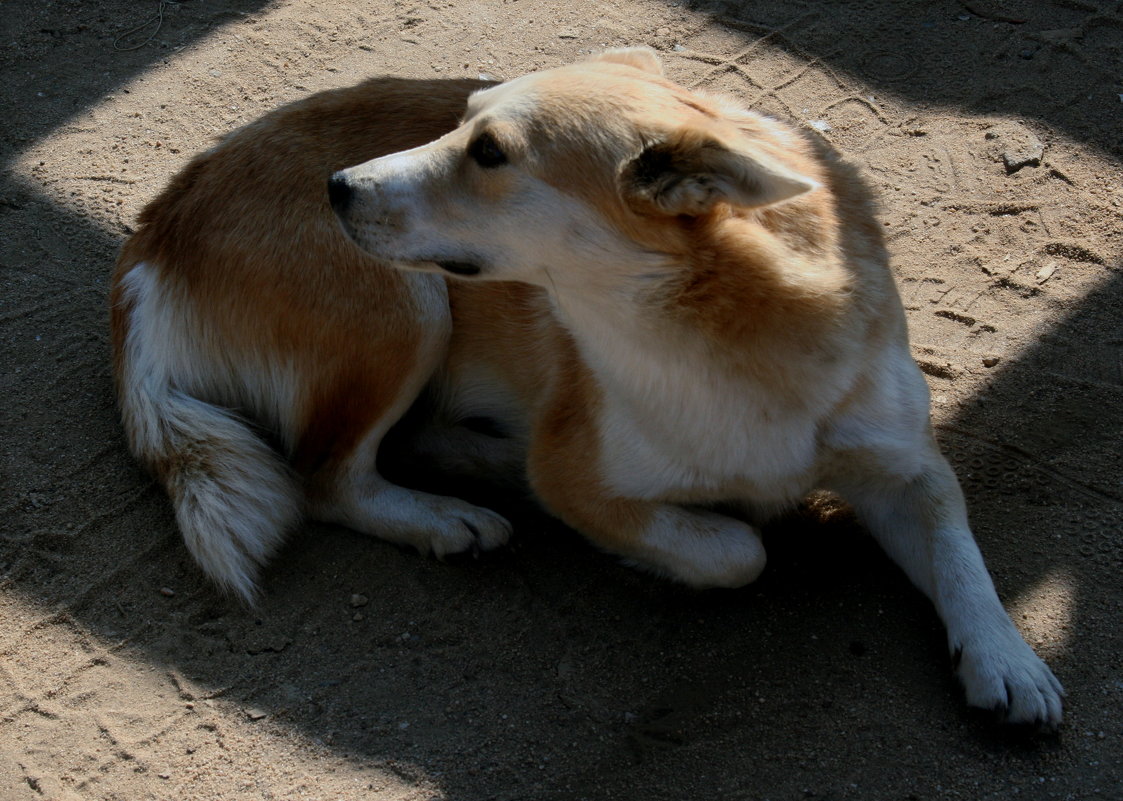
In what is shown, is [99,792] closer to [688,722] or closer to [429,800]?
[429,800]

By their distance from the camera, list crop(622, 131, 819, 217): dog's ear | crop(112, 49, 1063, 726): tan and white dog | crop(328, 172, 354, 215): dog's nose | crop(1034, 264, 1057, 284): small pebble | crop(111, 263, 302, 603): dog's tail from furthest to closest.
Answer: crop(1034, 264, 1057, 284): small pebble
crop(111, 263, 302, 603): dog's tail
crop(328, 172, 354, 215): dog's nose
crop(112, 49, 1063, 726): tan and white dog
crop(622, 131, 819, 217): dog's ear

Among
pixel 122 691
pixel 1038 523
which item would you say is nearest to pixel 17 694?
pixel 122 691

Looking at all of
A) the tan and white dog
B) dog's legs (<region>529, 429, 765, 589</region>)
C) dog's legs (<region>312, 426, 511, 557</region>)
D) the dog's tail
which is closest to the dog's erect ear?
the tan and white dog

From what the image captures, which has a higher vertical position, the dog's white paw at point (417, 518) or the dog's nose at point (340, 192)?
the dog's nose at point (340, 192)

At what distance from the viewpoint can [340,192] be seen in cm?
264

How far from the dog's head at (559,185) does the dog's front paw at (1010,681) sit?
1206mm

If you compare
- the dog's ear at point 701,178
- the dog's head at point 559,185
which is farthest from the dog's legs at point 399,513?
the dog's ear at point 701,178

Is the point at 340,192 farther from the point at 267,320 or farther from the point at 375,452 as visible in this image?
the point at 375,452

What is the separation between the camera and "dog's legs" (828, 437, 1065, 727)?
2.57 m

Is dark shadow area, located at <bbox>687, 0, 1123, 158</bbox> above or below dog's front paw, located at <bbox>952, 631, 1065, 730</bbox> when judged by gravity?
above

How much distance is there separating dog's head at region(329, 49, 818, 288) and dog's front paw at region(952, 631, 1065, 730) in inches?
47.5

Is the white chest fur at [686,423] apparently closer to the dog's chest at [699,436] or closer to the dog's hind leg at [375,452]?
the dog's chest at [699,436]

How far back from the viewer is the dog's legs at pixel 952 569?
101 inches

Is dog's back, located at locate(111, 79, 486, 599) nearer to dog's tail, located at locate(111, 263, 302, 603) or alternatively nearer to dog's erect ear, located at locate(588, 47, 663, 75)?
dog's tail, located at locate(111, 263, 302, 603)
